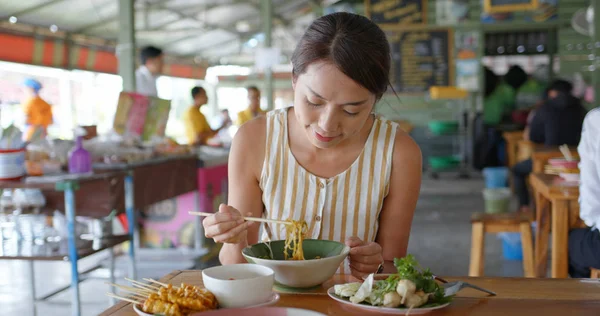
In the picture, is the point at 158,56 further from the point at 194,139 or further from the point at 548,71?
the point at 548,71

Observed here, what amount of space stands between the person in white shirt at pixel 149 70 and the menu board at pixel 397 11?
482 centimetres

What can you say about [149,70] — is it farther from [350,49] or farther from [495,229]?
[350,49]

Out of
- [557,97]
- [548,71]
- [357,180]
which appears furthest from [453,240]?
[548,71]

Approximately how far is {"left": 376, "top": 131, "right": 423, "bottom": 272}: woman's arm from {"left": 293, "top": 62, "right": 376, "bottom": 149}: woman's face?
264 mm

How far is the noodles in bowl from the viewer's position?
121 centimetres

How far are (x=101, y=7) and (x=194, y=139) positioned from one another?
391cm

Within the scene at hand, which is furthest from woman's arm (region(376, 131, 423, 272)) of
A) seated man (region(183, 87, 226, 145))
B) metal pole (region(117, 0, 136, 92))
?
seated man (region(183, 87, 226, 145))

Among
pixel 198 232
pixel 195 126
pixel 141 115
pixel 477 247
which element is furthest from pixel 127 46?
pixel 477 247

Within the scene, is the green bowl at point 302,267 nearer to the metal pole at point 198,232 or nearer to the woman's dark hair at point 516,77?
the metal pole at point 198,232

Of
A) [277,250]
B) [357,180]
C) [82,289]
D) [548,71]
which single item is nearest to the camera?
[277,250]

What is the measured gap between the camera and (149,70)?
6.06 meters

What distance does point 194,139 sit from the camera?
698 cm

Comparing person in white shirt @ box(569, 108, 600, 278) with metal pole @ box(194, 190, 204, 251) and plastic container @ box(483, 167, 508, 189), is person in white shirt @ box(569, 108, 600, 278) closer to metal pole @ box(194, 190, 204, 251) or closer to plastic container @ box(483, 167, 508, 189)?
metal pole @ box(194, 190, 204, 251)

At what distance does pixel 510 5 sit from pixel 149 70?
191 inches
